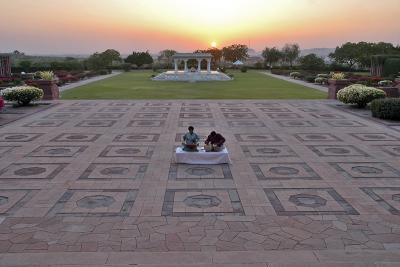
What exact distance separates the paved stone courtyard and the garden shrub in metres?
1.74

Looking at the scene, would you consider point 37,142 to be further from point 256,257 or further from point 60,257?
point 256,257

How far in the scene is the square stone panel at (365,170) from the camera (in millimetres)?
10109

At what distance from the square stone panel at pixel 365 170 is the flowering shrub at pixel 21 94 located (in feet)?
53.1

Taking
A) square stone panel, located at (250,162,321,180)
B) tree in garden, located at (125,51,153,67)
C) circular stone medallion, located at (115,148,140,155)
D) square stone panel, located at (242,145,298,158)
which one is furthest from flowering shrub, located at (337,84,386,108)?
tree in garden, located at (125,51,153,67)

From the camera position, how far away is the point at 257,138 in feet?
47.4

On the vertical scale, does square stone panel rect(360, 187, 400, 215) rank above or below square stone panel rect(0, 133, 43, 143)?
below

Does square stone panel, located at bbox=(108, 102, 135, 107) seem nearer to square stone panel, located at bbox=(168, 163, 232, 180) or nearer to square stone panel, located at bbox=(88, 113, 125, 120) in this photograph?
square stone panel, located at bbox=(88, 113, 125, 120)

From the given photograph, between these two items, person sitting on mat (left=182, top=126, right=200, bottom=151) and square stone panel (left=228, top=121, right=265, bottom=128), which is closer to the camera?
person sitting on mat (left=182, top=126, right=200, bottom=151)

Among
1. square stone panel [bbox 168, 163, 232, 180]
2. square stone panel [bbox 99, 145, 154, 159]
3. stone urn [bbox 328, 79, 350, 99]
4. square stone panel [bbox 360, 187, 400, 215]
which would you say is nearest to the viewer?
square stone panel [bbox 360, 187, 400, 215]

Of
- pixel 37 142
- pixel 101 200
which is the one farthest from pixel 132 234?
pixel 37 142

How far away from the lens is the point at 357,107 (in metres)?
21.8

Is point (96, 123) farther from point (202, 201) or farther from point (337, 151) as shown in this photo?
point (202, 201)

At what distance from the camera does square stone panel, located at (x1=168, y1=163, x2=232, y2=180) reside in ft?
32.5

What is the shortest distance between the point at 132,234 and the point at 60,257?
1.21 metres
